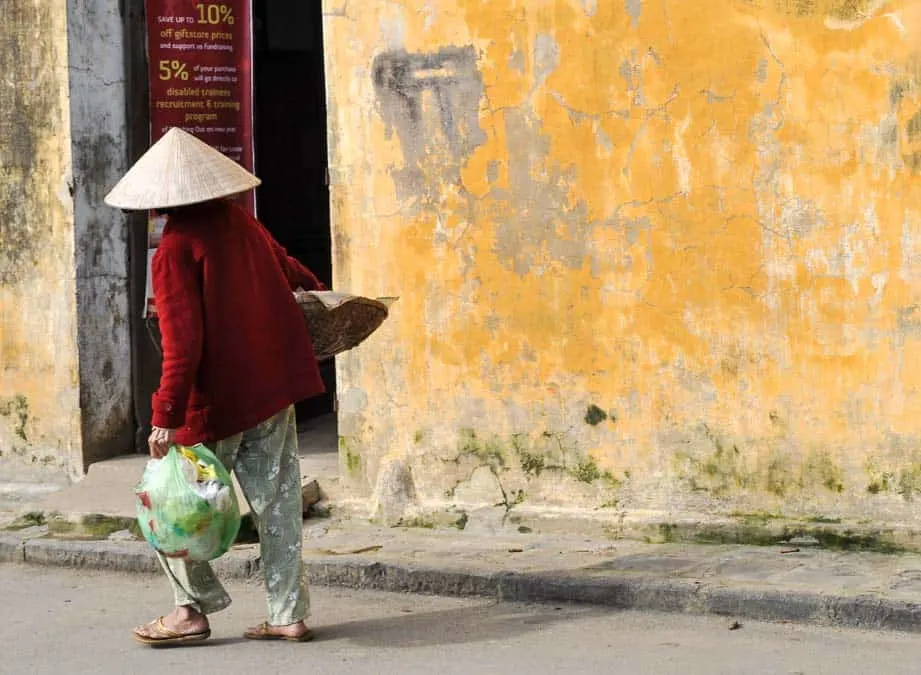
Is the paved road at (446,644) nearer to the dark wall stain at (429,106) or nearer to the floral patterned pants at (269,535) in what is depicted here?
the floral patterned pants at (269,535)

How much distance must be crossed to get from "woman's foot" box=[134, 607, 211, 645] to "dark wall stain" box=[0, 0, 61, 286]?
345cm

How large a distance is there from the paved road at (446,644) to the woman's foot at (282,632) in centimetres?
4

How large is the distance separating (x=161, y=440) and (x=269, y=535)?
22.6 inches

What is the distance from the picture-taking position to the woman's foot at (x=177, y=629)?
5.82m

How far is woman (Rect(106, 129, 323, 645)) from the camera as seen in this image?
5.59m

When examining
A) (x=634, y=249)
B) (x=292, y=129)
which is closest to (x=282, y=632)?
(x=634, y=249)

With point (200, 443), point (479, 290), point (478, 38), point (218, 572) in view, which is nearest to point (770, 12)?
Result: point (478, 38)

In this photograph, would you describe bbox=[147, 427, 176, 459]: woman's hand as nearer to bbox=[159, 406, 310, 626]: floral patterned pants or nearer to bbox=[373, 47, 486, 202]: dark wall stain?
bbox=[159, 406, 310, 626]: floral patterned pants

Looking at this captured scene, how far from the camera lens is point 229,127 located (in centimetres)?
859

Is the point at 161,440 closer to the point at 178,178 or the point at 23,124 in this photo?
the point at 178,178

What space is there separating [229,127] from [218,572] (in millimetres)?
2695

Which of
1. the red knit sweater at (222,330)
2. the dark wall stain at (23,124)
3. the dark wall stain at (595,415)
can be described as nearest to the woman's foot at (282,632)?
the red knit sweater at (222,330)

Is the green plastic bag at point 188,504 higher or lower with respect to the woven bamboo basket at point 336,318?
lower

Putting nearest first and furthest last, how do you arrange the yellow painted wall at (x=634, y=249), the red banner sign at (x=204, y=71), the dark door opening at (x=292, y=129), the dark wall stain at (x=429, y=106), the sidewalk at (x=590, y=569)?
the sidewalk at (x=590, y=569) → the yellow painted wall at (x=634, y=249) → the dark wall stain at (x=429, y=106) → the red banner sign at (x=204, y=71) → the dark door opening at (x=292, y=129)
